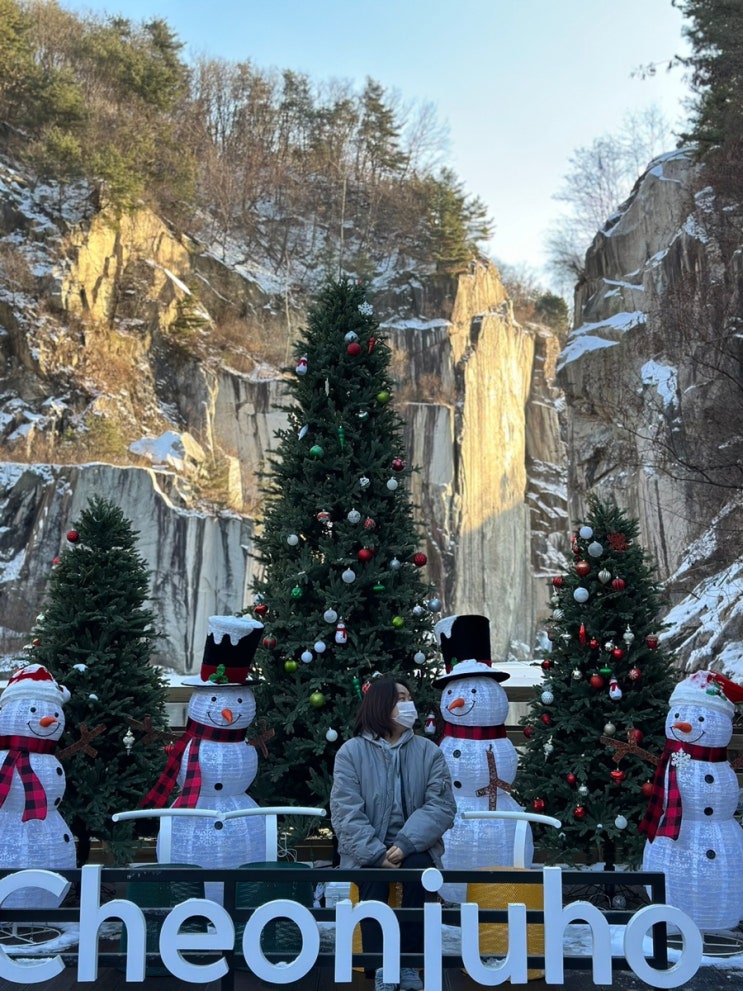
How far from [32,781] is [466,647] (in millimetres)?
2367

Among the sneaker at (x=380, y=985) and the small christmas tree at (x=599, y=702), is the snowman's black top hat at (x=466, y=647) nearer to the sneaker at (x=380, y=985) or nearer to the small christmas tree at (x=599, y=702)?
the small christmas tree at (x=599, y=702)

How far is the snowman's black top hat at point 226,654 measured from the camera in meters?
5.41

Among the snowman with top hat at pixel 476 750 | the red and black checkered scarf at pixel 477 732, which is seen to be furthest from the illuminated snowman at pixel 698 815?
the red and black checkered scarf at pixel 477 732

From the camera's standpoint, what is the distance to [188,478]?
90.1ft

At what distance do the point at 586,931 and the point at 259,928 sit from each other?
90.3 inches

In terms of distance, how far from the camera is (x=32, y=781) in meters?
4.95

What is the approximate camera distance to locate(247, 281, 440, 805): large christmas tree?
6.03 meters

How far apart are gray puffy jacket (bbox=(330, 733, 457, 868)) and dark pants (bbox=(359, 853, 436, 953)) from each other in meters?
0.07

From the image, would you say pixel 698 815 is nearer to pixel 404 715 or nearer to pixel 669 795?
pixel 669 795

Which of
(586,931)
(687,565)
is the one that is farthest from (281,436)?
(687,565)

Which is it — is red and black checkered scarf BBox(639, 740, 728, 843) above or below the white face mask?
below

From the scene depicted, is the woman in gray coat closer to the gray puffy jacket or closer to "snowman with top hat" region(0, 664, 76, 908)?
the gray puffy jacket

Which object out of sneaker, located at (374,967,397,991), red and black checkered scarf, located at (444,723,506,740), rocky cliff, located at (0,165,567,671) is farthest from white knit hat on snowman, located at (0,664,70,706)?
rocky cliff, located at (0,165,567,671)

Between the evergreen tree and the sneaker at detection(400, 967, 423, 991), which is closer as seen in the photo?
the sneaker at detection(400, 967, 423, 991)
